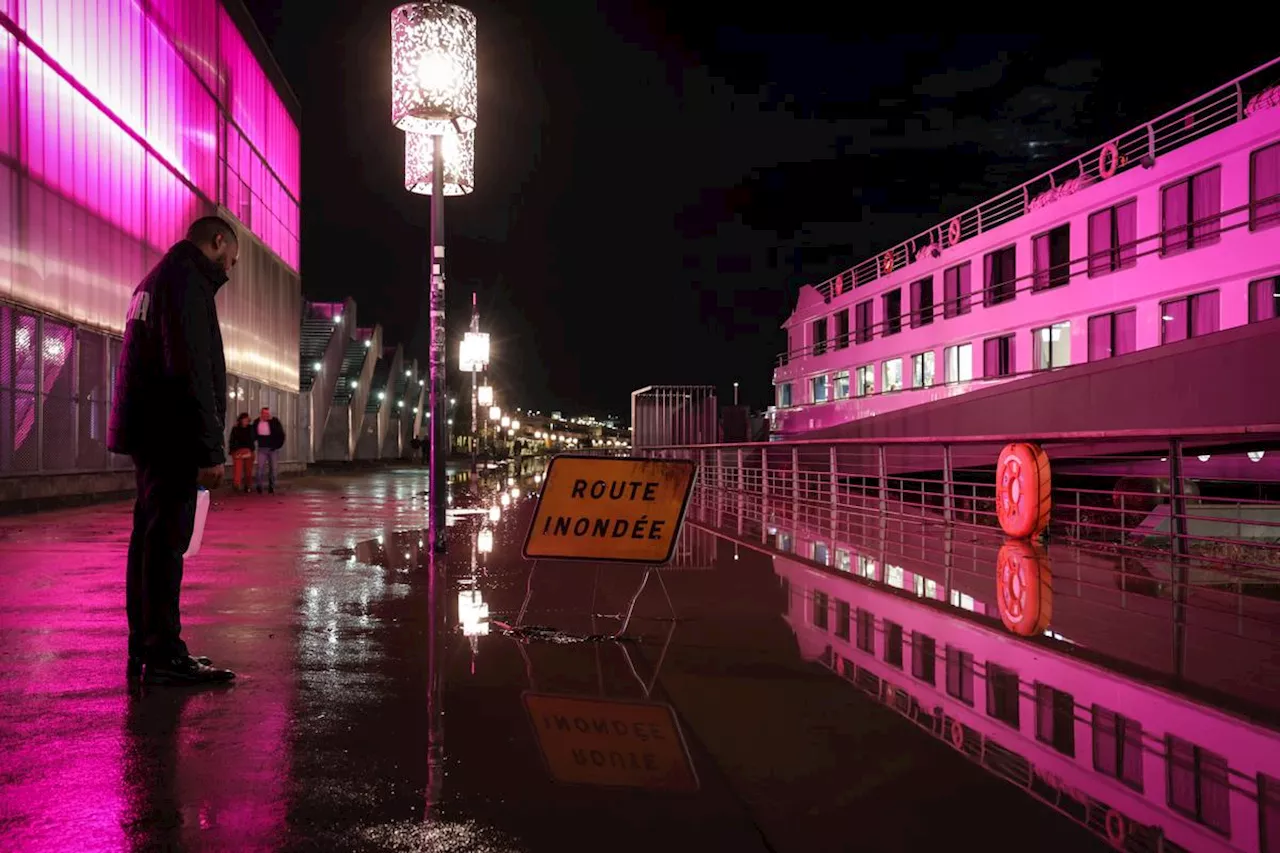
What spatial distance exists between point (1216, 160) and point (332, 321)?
50.4 metres

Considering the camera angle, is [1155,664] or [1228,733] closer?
[1228,733]

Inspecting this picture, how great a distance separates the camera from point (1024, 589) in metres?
8.16

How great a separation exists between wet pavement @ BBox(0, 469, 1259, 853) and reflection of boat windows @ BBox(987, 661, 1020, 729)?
0.24 ft

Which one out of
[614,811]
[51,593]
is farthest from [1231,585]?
[51,593]

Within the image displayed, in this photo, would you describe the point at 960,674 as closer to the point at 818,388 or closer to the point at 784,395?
the point at 818,388

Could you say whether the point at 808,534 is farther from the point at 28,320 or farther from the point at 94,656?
the point at 28,320

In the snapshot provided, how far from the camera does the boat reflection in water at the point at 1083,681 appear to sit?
3.47 m

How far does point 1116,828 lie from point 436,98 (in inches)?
372

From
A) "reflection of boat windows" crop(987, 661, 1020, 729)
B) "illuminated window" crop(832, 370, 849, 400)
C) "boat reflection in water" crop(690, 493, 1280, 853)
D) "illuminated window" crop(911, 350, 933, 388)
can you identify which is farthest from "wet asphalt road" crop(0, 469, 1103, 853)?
"illuminated window" crop(832, 370, 849, 400)

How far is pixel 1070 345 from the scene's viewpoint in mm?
20625

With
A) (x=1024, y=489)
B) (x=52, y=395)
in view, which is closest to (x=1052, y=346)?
(x=1024, y=489)

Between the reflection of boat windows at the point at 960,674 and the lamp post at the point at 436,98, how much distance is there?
595 cm

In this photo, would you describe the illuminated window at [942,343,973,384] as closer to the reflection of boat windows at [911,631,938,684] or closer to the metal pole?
the metal pole

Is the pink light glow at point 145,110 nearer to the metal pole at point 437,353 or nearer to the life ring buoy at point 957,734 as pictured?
the metal pole at point 437,353
